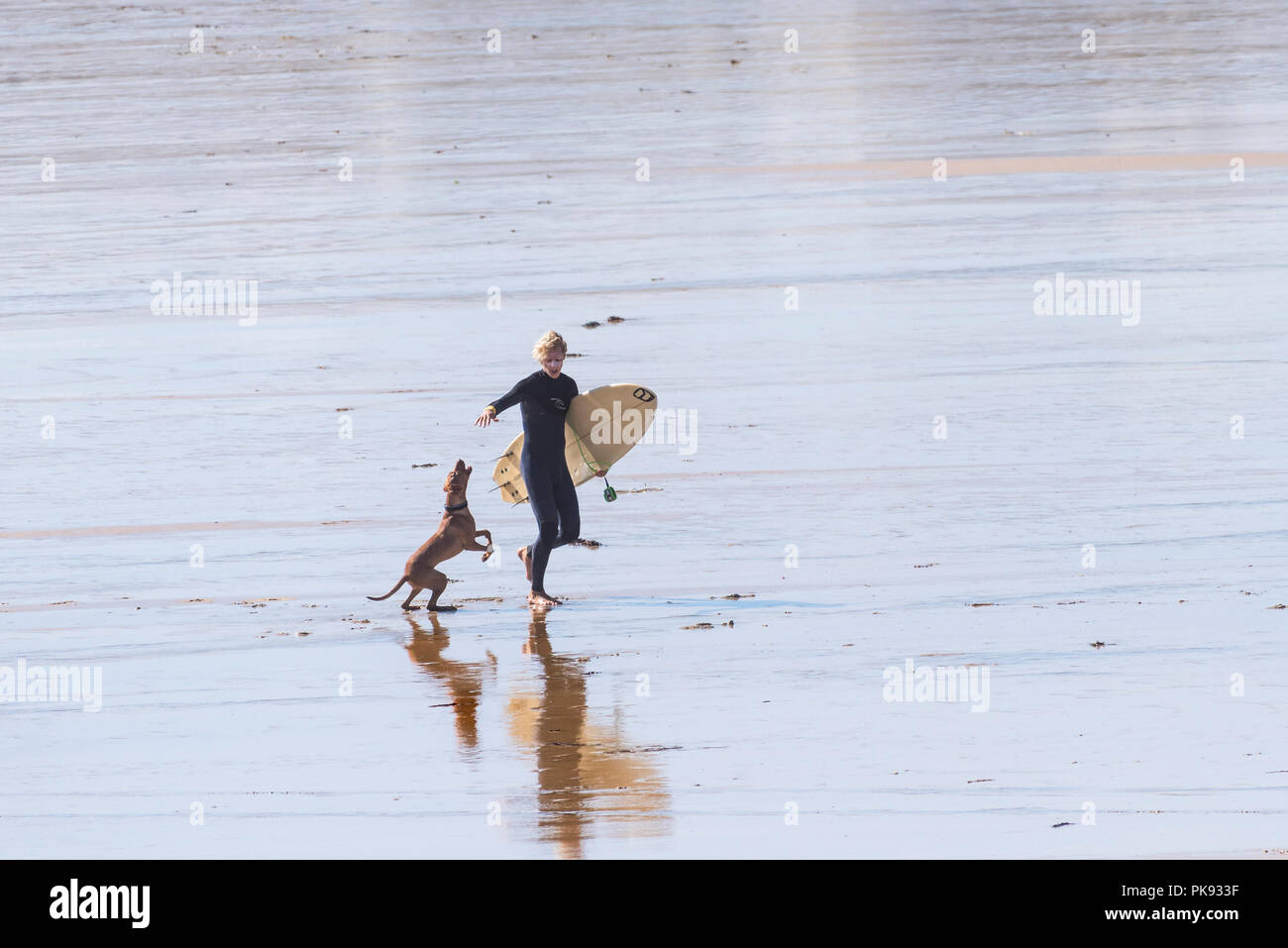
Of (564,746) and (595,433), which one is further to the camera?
(595,433)

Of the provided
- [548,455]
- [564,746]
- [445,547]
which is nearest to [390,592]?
[445,547]

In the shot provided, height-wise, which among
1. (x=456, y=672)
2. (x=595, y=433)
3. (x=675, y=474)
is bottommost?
(x=456, y=672)

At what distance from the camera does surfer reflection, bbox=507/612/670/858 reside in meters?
7.43

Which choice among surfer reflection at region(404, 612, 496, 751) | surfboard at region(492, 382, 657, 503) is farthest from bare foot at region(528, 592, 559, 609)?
surfboard at region(492, 382, 657, 503)

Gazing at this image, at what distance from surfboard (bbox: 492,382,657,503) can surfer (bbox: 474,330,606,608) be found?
0.68ft

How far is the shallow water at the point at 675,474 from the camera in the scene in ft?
25.8

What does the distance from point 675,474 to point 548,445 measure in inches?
81.9

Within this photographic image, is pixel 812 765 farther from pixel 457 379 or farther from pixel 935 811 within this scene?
pixel 457 379

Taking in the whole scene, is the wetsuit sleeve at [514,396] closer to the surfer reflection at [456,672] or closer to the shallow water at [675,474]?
the shallow water at [675,474]

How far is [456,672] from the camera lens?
9469 mm

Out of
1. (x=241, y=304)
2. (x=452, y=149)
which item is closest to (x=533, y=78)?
(x=452, y=149)

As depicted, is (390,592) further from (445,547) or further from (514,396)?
(514,396)

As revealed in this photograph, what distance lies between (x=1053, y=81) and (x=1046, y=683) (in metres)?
20.9

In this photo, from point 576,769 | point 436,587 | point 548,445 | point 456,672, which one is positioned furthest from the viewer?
point 548,445
